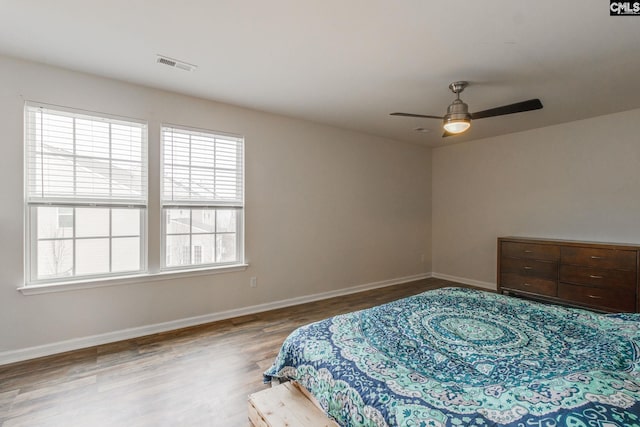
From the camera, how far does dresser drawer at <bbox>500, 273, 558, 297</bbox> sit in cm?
401

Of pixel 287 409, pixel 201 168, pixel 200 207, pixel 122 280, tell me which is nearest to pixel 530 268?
pixel 287 409

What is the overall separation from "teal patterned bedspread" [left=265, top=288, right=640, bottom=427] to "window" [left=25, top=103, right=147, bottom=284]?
229 cm

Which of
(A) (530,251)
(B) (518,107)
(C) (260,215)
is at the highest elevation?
(B) (518,107)

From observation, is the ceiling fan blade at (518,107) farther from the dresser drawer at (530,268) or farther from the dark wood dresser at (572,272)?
the dresser drawer at (530,268)

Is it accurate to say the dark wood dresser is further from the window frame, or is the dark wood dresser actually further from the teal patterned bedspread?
the window frame

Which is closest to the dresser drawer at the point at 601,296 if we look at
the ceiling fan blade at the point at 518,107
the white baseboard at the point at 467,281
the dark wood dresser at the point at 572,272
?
the dark wood dresser at the point at 572,272

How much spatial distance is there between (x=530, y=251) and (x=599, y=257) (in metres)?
0.74

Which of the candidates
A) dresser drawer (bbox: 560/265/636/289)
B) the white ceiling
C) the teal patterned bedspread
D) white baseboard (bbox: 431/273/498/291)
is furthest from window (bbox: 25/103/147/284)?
dresser drawer (bbox: 560/265/636/289)

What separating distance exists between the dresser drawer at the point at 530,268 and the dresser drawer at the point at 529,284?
0.05 m

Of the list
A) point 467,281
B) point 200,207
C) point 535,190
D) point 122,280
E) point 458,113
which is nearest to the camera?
point 458,113

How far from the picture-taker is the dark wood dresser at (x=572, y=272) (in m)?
3.43

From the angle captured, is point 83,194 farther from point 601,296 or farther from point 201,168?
point 601,296

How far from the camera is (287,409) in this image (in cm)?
162

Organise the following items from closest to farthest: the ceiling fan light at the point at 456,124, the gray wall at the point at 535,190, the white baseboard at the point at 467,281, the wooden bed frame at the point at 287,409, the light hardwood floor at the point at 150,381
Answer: the wooden bed frame at the point at 287,409, the light hardwood floor at the point at 150,381, the ceiling fan light at the point at 456,124, the gray wall at the point at 535,190, the white baseboard at the point at 467,281
